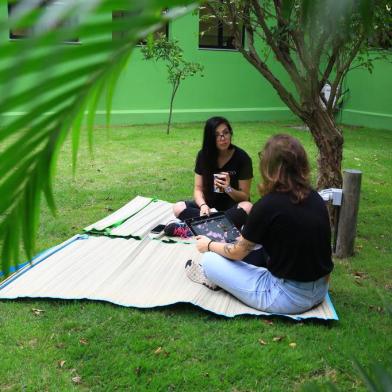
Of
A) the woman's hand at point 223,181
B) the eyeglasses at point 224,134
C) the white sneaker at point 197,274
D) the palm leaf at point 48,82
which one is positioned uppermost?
the palm leaf at point 48,82

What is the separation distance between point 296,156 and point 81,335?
1459mm

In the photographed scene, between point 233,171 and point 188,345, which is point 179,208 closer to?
point 233,171

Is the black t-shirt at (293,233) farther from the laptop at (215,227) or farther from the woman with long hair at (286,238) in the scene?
the laptop at (215,227)

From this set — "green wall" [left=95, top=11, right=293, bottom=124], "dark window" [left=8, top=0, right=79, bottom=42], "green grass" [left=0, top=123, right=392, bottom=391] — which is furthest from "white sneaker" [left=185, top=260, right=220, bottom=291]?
"green wall" [left=95, top=11, right=293, bottom=124]

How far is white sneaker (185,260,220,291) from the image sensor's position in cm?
346

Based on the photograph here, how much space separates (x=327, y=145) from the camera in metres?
4.73

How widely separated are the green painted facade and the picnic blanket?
25.1ft

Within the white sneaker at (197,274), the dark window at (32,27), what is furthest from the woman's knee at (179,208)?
the dark window at (32,27)

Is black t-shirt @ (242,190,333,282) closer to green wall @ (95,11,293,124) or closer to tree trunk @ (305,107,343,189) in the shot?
tree trunk @ (305,107,343,189)

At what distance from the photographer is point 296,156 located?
3.06 metres

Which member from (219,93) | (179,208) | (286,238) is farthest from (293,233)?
(219,93)

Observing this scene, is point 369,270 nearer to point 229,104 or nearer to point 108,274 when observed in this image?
point 108,274

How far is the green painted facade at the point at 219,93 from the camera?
12.0m

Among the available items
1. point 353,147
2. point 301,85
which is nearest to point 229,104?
point 353,147
